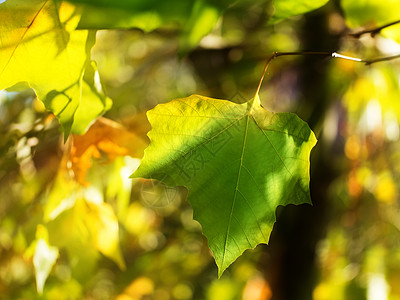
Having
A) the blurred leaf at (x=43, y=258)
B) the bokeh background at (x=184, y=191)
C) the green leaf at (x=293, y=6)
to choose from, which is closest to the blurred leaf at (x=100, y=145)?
the bokeh background at (x=184, y=191)

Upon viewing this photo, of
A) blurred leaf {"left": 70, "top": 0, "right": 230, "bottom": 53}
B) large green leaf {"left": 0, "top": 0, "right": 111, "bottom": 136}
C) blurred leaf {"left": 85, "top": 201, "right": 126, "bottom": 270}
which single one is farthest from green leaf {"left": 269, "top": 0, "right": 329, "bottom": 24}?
blurred leaf {"left": 85, "top": 201, "right": 126, "bottom": 270}

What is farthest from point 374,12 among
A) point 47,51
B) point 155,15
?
point 47,51

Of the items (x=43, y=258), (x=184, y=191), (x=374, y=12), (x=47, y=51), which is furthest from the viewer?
(x=184, y=191)

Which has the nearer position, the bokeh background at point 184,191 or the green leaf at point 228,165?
the green leaf at point 228,165

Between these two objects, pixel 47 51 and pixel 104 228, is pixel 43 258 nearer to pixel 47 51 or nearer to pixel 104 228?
pixel 104 228

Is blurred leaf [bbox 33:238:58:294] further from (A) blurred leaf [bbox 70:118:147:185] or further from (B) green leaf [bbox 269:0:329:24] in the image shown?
(B) green leaf [bbox 269:0:329:24]

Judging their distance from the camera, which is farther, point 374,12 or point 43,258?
point 43,258

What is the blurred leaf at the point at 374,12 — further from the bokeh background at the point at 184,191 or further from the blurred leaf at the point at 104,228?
the blurred leaf at the point at 104,228
